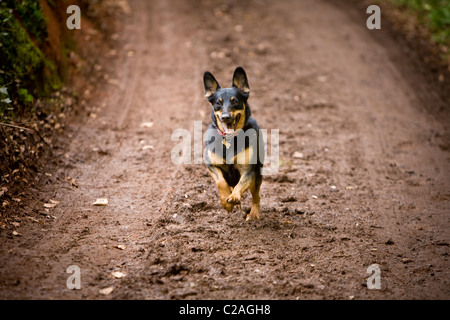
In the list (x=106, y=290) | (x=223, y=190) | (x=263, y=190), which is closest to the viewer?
(x=106, y=290)

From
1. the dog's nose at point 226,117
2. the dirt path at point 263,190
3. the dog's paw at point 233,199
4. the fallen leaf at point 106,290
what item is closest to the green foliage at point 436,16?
the dirt path at point 263,190

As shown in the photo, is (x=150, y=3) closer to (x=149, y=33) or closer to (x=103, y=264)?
(x=149, y=33)

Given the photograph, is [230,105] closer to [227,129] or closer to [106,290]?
[227,129]

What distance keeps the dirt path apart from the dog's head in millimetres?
1353

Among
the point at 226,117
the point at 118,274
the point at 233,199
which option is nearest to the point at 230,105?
the point at 226,117

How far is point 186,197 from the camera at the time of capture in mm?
6164

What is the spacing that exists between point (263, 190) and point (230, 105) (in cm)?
211

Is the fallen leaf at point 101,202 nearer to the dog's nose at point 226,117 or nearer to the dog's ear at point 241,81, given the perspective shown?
the dog's nose at point 226,117

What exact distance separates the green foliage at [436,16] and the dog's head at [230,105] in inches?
374

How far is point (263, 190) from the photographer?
6727 millimetres

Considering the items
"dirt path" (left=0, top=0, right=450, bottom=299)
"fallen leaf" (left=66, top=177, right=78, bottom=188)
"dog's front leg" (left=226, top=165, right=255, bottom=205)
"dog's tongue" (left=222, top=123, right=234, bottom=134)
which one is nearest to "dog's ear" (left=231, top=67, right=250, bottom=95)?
"dog's tongue" (left=222, top=123, right=234, bottom=134)

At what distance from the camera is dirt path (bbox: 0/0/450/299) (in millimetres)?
4629

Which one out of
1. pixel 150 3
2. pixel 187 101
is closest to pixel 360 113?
pixel 187 101
